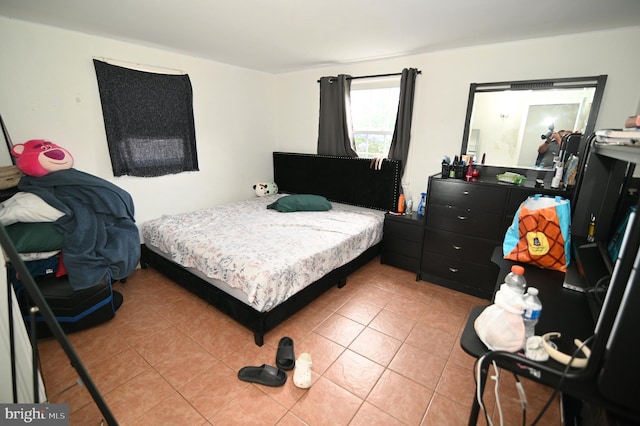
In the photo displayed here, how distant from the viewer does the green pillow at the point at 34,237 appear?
1901mm

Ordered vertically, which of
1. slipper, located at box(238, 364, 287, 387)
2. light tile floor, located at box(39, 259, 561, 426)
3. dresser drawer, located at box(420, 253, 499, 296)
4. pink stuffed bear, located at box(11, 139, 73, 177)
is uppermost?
pink stuffed bear, located at box(11, 139, 73, 177)

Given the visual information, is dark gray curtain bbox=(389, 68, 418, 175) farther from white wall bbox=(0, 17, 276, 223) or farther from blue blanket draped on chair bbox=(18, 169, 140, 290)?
blue blanket draped on chair bbox=(18, 169, 140, 290)

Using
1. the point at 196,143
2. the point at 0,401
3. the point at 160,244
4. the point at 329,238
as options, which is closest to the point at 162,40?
the point at 196,143

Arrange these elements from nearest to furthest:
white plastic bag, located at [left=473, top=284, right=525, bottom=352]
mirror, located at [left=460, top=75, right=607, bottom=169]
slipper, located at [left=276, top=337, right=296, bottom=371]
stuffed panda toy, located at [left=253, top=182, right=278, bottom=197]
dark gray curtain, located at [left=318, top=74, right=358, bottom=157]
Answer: white plastic bag, located at [left=473, top=284, right=525, bottom=352] → slipper, located at [left=276, top=337, right=296, bottom=371] → mirror, located at [left=460, top=75, right=607, bottom=169] → dark gray curtain, located at [left=318, top=74, right=358, bottom=157] → stuffed panda toy, located at [left=253, top=182, right=278, bottom=197]

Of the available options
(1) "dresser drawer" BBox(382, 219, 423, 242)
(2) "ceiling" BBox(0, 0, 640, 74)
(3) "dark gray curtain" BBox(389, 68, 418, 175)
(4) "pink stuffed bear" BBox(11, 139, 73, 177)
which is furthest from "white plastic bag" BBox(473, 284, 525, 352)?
(4) "pink stuffed bear" BBox(11, 139, 73, 177)

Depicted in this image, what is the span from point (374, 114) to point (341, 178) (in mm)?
916

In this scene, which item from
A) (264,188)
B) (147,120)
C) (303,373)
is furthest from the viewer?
(264,188)

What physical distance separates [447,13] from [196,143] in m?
2.88

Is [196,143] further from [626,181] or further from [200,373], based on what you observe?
[626,181]

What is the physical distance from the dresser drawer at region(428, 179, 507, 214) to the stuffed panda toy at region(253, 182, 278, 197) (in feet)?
7.85

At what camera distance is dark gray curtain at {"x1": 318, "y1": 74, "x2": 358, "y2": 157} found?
142 inches

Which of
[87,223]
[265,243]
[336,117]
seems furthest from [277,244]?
A: [336,117]

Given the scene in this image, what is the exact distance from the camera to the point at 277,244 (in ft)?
8.02

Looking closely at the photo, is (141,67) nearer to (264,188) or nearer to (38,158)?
(38,158)
